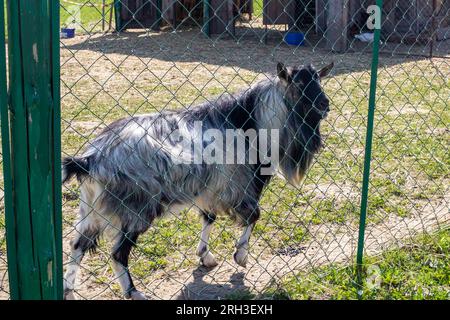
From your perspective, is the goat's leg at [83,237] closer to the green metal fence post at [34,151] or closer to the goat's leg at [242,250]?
the goat's leg at [242,250]

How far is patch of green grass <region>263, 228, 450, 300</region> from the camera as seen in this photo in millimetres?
3869

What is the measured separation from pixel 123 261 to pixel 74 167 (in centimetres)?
63

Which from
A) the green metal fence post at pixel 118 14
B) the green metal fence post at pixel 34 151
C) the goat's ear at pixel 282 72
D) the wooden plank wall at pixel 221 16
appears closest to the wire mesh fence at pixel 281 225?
the goat's ear at pixel 282 72

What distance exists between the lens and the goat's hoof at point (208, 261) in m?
4.51

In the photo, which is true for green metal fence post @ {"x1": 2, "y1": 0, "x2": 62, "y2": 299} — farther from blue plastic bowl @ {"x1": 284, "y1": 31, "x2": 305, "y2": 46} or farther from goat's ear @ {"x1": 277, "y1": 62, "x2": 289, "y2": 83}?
blue plastic bowl @ {"x1": 284, "y1": 31, "x2": 305, "y2": 46}

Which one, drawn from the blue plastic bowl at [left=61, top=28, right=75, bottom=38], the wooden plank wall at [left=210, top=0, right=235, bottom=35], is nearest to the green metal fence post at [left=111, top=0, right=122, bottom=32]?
the blue plastic bowl at [left=61, top=28, right=75, bottom=38]

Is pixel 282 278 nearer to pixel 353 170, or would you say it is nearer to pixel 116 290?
pixel 116 290

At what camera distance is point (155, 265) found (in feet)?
14.5

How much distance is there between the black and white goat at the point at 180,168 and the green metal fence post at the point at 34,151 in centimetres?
121

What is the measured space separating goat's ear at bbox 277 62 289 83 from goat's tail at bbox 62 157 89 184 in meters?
1.34

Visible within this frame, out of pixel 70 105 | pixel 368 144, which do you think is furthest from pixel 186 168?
pixel 70 105

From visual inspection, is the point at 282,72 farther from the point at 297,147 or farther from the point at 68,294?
the point at 68,294

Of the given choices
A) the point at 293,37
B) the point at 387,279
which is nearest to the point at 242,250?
the point at 387,279
